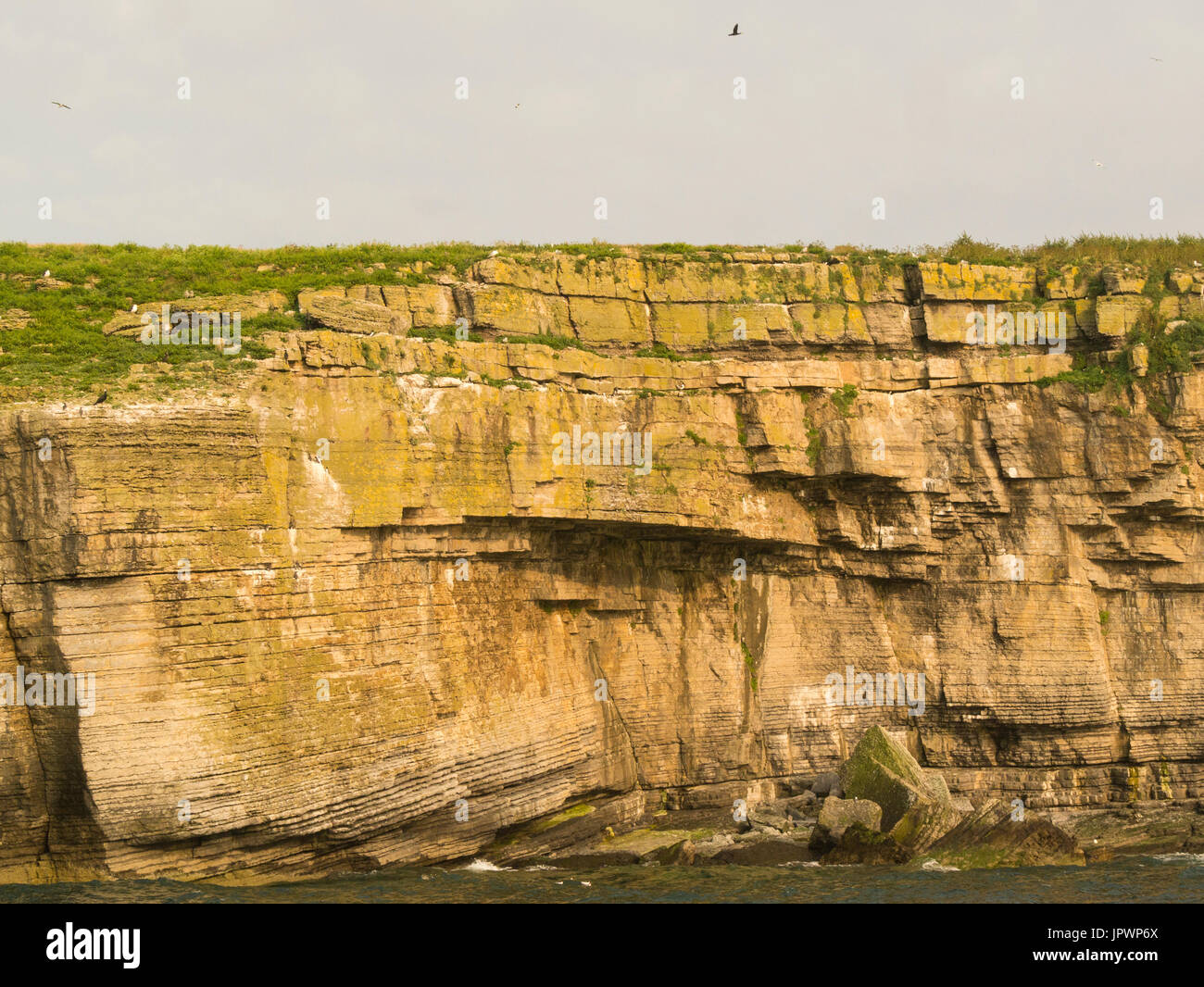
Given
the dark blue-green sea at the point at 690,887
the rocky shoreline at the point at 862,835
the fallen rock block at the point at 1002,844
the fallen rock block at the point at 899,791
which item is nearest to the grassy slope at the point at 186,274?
the dark blue-green sea at the point at 690,887

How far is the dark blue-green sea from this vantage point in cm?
1977

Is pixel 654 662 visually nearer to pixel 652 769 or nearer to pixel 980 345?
pixel 652 769

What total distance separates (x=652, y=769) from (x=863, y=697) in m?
6.00

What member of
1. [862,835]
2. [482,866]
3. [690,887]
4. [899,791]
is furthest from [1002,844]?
[482,866]

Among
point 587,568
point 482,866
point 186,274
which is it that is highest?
point 186,274

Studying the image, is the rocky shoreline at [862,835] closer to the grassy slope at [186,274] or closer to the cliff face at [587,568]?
the cliff face at [587,568]

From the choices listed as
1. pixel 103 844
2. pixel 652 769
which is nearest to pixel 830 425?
pixel 652 769

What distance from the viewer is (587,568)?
28062 millimetres

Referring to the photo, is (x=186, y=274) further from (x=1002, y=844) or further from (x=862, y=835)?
(x=1002, y=844)

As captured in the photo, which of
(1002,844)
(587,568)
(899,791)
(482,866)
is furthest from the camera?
(587,568)

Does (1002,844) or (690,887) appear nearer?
(690,887)

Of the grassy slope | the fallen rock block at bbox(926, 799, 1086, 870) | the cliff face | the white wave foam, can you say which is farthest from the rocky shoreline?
the grassy slope

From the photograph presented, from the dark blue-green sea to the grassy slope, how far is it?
8.66m

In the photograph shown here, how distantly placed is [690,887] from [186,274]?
18294mm
